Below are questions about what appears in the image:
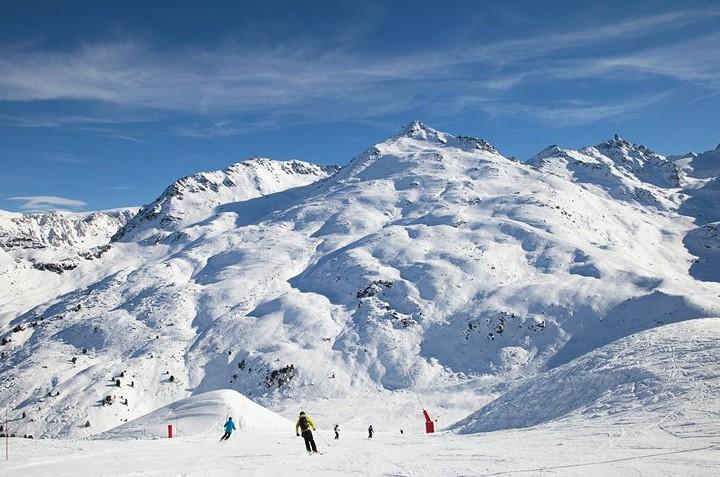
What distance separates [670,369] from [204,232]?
122185 millimetres

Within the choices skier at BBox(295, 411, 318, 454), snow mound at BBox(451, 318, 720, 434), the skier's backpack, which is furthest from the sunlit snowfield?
snow mound at BBox(451, 318, 720, 434)

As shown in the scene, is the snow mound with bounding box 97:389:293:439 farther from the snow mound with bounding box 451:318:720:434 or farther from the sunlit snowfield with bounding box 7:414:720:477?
the snow mound with bounding box 451:318:720:434

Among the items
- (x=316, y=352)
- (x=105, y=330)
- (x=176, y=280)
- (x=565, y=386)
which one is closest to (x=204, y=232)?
(x=176, y=280)

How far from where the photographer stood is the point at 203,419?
28609 mm

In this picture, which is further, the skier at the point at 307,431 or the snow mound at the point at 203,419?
the snow mound at the point at 203,419

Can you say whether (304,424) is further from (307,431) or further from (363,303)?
(363,303)

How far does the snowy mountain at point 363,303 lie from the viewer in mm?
60906

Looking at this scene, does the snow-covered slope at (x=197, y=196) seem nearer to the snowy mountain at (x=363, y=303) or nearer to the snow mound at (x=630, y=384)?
the snowy mountain at (x=363, y=303)

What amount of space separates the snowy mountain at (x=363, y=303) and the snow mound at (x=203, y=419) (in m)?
18.0

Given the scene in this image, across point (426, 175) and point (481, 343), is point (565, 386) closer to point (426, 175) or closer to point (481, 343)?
point (481, 343)

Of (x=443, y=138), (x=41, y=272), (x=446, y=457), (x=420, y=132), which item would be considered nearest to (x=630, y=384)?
(x=446, y=457)

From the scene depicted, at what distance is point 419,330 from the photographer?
69562 mm

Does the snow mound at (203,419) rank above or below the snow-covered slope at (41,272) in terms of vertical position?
below

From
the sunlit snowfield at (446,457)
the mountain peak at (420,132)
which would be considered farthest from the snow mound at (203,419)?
the mountain peak at (420,132)
